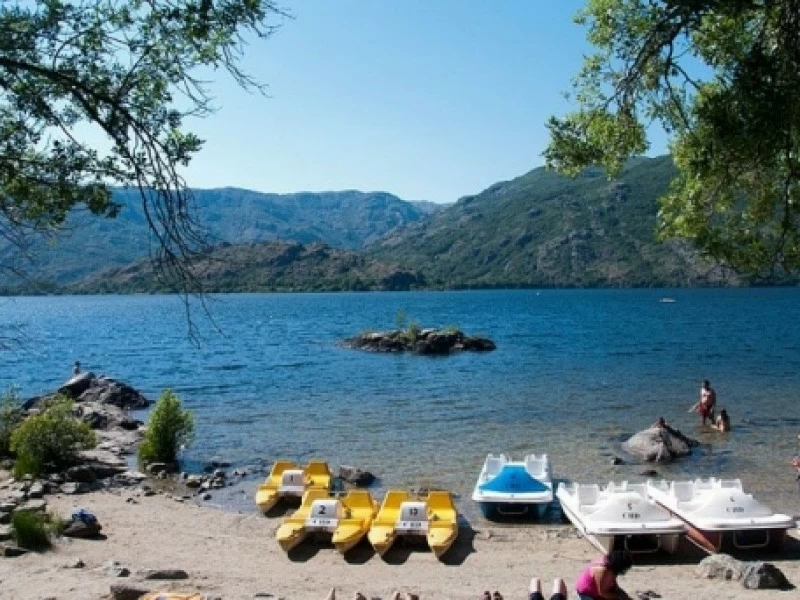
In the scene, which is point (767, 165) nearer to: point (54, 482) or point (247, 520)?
point (247, 520)

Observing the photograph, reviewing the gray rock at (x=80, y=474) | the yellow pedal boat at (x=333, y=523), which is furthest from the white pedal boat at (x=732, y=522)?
the gray rock at (x=80, y=474)

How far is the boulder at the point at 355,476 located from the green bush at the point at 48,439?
28.9 ft

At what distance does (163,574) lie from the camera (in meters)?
13.8

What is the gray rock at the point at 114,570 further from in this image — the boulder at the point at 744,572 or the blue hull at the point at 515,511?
the boulder at the point at 744,572

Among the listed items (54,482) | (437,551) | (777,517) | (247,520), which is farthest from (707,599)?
(54,482)

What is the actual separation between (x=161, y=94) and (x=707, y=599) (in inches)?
474

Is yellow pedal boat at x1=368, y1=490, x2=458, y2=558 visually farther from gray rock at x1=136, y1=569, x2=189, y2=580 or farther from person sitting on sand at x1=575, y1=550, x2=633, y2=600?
person sitting on sand at x1=575, y1=550, x2=633, y2=600

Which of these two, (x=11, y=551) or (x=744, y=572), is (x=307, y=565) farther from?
(x=744, y=572)

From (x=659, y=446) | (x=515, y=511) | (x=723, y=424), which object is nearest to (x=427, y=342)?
(x=723, y=424)

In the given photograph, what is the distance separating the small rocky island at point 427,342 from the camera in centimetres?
7544

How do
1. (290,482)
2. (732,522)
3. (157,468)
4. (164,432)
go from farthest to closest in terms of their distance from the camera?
(164,432) → (157,468) → (290,482) → (732,522)

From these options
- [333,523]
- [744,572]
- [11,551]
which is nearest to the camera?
[744,572]

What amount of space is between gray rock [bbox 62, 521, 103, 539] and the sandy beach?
1.03 feet

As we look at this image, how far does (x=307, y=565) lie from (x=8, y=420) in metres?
16.1
